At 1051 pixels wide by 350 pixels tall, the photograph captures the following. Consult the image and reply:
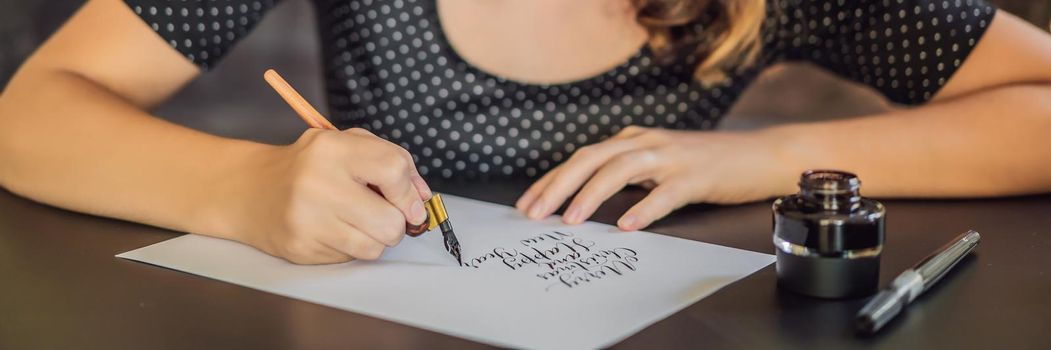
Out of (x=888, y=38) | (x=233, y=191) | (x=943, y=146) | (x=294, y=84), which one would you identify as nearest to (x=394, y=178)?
(x=233, y=191)

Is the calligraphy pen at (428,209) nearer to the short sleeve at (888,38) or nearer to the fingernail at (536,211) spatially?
the fingernail at (536,211)

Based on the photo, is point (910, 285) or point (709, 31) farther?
point (709, 31)

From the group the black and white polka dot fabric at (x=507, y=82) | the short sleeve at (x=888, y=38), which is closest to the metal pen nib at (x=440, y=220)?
the black and white polka dot fabric at (x=507, y=82)

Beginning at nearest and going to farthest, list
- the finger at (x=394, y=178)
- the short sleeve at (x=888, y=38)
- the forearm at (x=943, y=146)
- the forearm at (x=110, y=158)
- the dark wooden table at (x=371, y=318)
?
1. the dark wooden table at (x=371, y=318)
2. the finger at (x=394, y=178)
3. the forearm at (x=110, y=158)
4. the forearm at (x=943, y=146)
5. the short sleeve at (x=888, y=38)

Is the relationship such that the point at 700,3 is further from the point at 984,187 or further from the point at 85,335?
the point at 85,335

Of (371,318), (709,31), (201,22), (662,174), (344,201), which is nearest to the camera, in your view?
(371,318)

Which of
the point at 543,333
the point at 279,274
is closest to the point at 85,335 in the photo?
the point at 279,274

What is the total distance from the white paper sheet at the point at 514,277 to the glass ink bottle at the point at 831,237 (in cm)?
6

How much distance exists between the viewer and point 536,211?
843mm

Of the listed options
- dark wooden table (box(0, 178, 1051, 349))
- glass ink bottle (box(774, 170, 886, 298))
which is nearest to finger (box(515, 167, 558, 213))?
dark wooden table (box(0, 178, 1051, 349))

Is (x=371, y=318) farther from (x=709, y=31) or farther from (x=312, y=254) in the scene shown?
(x=709, y=31)

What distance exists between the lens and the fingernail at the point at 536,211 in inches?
33.1

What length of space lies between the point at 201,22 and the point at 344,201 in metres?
0.42

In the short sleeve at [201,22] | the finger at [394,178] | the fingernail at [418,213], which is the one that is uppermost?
the short sleeve at [201,22]
